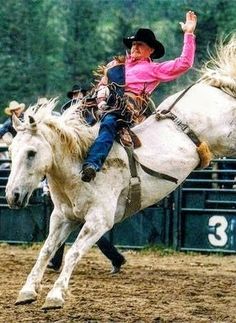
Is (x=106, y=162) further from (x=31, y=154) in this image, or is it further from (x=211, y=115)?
(x=211, y=115)

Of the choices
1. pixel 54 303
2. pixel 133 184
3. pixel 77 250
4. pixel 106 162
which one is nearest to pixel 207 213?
pixel 133 184

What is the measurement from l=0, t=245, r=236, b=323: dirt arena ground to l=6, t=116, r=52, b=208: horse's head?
2.95 ft

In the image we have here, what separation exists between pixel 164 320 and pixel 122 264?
323 cm

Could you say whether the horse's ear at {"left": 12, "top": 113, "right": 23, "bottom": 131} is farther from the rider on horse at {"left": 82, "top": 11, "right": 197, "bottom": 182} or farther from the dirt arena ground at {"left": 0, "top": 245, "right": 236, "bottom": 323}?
the dirt arena ground at {"left": 0, "top": 245, "right": 236, "bottom": 323}

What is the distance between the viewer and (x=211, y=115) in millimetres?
8672

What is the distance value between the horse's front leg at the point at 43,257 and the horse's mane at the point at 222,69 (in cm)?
189

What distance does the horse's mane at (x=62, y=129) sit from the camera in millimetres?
7855

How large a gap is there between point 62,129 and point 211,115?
1449 mm

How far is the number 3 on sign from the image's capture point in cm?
1284

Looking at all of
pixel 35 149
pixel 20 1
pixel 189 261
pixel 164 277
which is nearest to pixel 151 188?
pixel 35 149

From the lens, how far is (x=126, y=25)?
195ft

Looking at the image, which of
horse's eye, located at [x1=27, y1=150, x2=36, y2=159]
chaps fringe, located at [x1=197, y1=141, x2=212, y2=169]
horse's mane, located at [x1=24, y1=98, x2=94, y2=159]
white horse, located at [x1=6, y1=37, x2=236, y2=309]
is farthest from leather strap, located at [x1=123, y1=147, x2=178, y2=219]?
horse's eye, located at [x1=27, y1=150, x2=36, y2=159]

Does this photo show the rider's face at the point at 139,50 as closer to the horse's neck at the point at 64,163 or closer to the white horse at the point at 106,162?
the white horse at the point at 106,162

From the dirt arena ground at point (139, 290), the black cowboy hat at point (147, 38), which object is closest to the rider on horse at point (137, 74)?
the black cowboy hat at point (147, 38)
